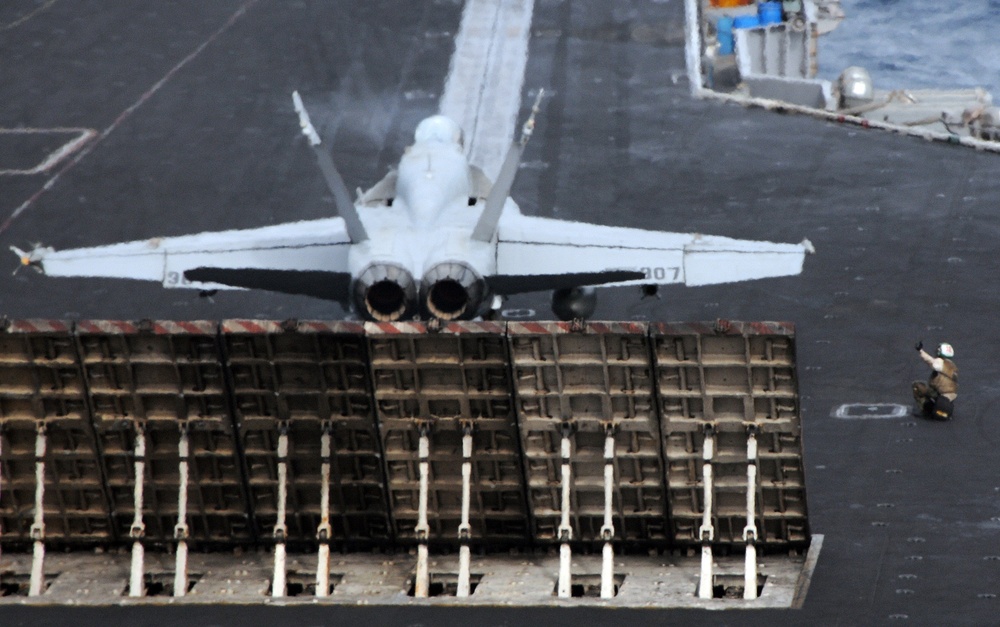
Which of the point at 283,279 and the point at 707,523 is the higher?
the point at 283,279

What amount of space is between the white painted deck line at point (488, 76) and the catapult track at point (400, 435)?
1779 centimetres

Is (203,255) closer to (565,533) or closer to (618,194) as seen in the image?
(565,533)

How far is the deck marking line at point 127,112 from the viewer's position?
45416 millimetres

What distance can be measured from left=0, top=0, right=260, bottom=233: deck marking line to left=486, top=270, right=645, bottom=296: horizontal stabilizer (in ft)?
53.7

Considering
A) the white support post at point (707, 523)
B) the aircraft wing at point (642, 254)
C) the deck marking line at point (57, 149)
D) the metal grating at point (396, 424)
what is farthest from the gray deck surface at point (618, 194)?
the aircraft wing at point (642, 254)

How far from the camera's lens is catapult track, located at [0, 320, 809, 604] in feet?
93.0

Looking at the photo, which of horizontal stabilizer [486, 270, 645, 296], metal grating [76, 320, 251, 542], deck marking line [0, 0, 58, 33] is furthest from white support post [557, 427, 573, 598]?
deck marking line [0, 0, 58, 33]

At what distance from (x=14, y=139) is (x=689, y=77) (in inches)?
676

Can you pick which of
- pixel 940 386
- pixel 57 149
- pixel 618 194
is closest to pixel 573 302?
pixel 940 386

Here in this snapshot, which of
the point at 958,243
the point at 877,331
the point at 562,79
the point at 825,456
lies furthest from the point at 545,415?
the point at 562,79

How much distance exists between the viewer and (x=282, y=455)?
29.2 meters

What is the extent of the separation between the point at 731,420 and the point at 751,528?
157 cm

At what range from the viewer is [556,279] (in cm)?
3216

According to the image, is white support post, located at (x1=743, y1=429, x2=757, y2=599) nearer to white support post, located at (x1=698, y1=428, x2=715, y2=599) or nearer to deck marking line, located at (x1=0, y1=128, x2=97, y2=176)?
white support post, located at (x1=698, y1=428, x2=715, y2=599)
